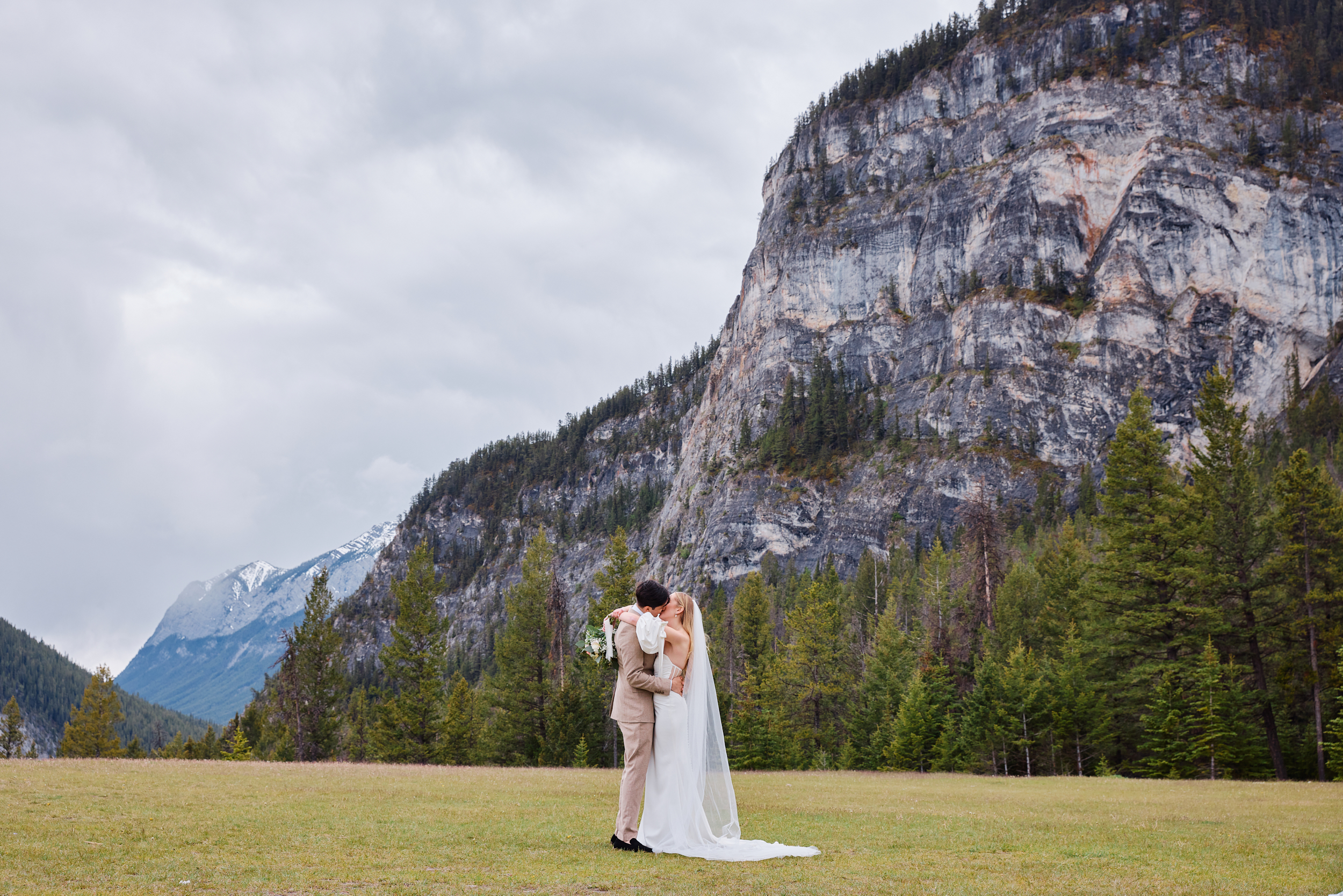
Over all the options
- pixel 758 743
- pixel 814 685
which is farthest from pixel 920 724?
pixel 814 685

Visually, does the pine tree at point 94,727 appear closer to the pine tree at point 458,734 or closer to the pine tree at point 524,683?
the pine tree at point 458,734

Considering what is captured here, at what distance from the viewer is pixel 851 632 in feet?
211

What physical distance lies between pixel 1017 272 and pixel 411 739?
400 feet

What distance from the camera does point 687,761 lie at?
1047cm

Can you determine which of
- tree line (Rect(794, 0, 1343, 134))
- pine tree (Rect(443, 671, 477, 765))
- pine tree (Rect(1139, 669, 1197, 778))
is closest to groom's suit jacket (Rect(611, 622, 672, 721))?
pine tree (Rect(1139, 669, 1197, 778))

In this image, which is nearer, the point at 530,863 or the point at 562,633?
the point at 530,863

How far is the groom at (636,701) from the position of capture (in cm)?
1036

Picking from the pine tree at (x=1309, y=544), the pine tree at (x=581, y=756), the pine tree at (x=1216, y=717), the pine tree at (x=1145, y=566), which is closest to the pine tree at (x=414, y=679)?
the pine tree at (x=581, y=756)

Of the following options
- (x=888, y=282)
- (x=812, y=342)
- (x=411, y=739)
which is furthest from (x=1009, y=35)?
(x=411, y=739)

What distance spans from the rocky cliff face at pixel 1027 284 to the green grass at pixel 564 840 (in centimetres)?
11186

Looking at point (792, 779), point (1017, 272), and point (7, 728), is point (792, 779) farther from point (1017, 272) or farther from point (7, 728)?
point (1017, 272)

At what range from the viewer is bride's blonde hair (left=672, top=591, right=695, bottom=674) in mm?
10930

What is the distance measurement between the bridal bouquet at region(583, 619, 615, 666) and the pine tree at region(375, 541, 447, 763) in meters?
34.9

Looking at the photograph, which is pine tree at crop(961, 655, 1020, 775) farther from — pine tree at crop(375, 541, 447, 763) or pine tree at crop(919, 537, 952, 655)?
pine tree at crop(375, 541, 447, 763)
